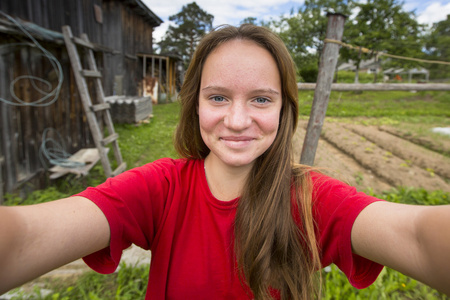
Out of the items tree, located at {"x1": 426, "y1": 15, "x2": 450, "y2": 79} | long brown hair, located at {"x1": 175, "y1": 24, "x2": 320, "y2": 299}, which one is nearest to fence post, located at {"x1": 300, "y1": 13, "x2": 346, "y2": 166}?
long brown hair, located at {"x1": 175, "y1": 24, "x2": 320, "y2": 299}

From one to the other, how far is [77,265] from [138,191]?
2.26 metres

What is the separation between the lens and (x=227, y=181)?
1.30 metres

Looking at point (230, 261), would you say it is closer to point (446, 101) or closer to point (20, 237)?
point (20, 237)

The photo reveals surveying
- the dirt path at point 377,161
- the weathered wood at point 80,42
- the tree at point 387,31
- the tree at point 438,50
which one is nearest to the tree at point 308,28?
the tree at point 387,31

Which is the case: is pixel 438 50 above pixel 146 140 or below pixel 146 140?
above

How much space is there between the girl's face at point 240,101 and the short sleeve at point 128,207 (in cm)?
31

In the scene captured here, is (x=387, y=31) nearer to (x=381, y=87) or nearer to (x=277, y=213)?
(x=381, y=87)

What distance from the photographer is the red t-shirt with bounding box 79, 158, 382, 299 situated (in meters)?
1.04

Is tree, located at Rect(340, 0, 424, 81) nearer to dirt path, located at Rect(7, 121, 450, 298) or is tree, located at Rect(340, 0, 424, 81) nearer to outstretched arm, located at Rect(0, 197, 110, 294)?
dirt path, located at Rect(7, 121, 450, 298)

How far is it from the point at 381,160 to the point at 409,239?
6.35 metres

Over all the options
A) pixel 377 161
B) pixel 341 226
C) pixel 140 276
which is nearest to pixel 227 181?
pixel 341 226

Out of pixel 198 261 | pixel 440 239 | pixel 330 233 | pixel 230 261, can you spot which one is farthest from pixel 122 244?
pixel 440 239

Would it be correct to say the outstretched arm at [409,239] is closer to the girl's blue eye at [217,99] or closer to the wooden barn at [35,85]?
the girl's blue eye at [217,99]

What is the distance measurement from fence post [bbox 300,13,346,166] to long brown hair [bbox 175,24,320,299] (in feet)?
7.20
